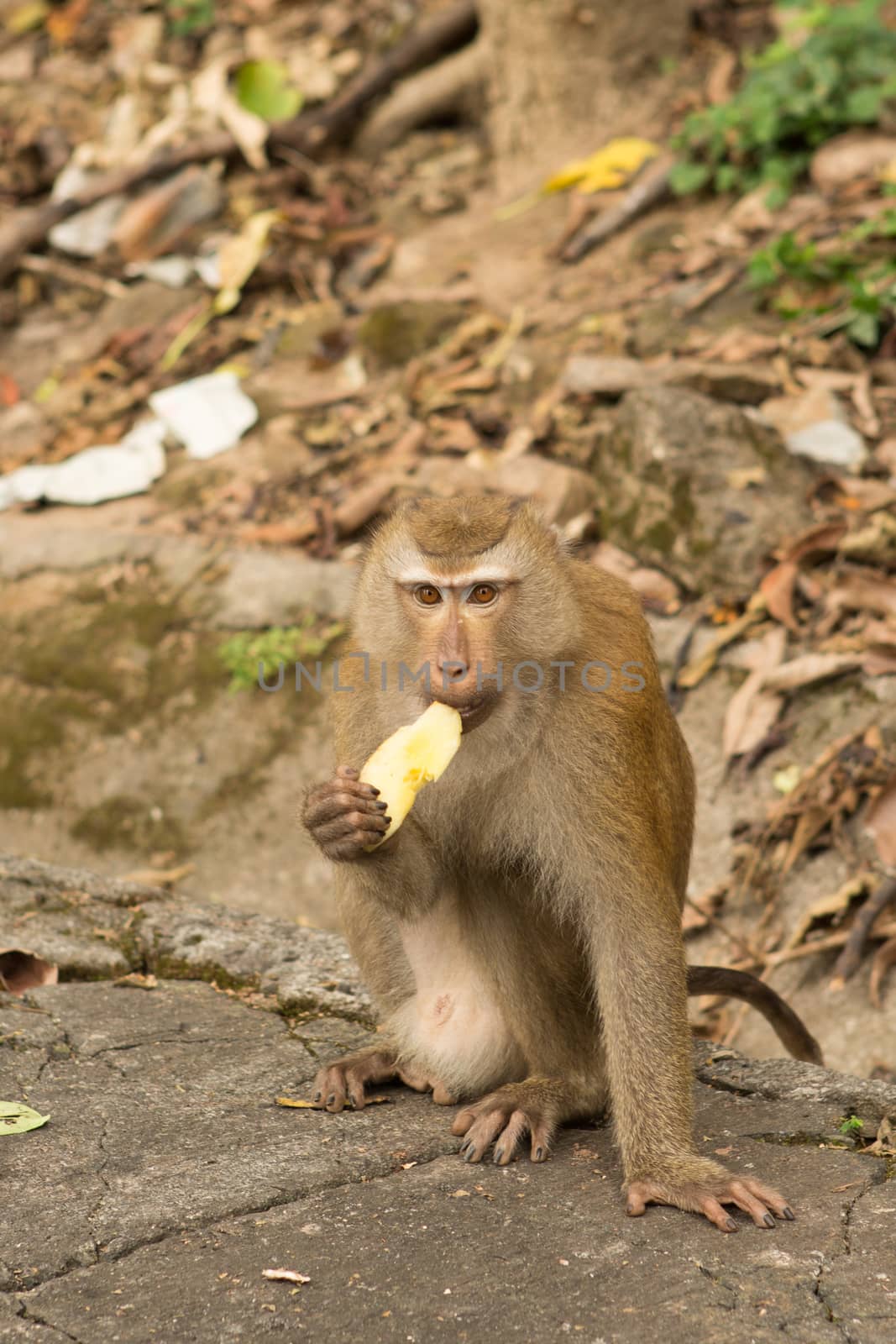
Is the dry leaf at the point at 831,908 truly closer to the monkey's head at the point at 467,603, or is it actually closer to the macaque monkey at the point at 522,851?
the macaque monkey at the point at 522,851

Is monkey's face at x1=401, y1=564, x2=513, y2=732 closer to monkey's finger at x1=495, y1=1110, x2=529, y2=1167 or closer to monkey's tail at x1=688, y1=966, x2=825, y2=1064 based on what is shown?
monkey's finger at x1=495, y1=1110, x2=529, y2=1167

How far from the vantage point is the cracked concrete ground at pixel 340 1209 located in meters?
2.40

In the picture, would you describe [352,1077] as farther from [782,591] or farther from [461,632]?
[782,591]

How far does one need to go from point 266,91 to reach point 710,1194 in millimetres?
8321

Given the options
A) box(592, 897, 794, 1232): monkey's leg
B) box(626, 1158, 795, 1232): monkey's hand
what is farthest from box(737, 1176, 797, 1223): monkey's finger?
box(592, 897, 794, 1232): monkey's leg

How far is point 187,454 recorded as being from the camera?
25.4ft

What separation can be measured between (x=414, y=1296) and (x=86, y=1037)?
1377 mm

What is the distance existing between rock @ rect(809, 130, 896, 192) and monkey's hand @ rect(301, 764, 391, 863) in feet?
17.1

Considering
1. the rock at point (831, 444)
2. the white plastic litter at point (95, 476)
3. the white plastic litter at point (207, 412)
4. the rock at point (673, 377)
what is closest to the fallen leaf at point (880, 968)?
the rock at point (831, 444)

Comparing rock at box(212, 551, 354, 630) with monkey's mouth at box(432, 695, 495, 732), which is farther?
rock at box(212, 551, 354, 630)

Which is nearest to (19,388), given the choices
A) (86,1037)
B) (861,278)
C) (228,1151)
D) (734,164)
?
(734,164)

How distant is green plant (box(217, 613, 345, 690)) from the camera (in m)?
6.32

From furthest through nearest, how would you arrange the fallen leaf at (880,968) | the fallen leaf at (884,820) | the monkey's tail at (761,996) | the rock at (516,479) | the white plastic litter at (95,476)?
the white plastic litter at (95,476) → the rock at (516,479) → the fallen leaf at (884,820) → the fallen leaf at (880,968) → the monkey's tail at (761,996)

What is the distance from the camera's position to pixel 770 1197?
2.81 metres
